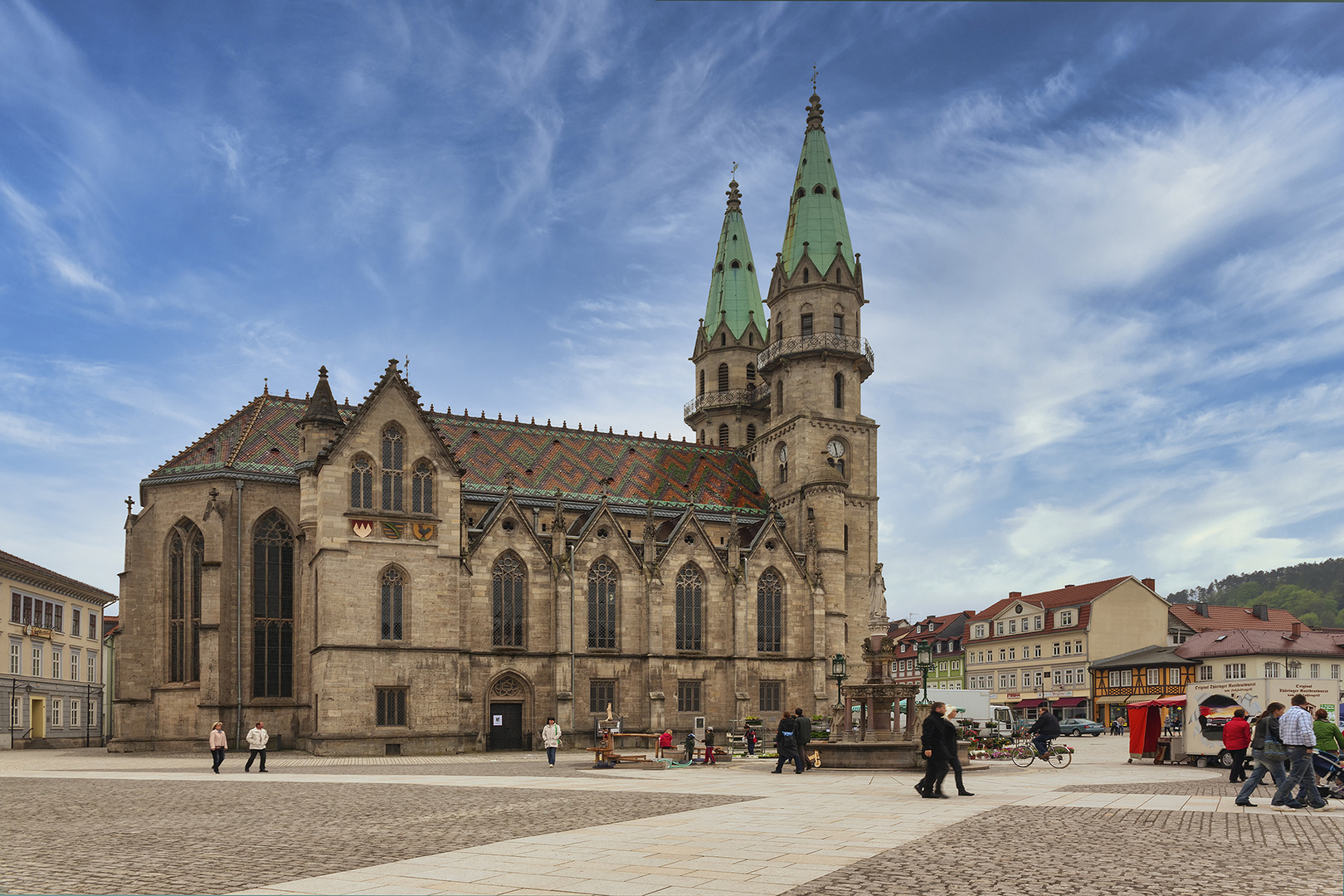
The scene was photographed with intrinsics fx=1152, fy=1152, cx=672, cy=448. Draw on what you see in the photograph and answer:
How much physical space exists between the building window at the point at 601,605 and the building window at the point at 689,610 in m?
3.59

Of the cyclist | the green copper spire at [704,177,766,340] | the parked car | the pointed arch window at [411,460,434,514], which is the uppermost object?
the green copper spire at [704,177,766,340]

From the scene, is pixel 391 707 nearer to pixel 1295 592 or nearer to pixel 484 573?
pixel 484 573

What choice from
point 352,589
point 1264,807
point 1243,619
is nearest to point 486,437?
point 352,589

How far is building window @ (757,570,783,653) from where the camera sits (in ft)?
194

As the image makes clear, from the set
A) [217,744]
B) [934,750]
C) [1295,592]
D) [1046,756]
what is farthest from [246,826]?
[1295,592]

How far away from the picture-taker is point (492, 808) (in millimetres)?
19406

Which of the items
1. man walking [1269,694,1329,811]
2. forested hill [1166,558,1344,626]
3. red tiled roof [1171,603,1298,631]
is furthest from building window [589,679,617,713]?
forested hill [1166,558,1344,626]

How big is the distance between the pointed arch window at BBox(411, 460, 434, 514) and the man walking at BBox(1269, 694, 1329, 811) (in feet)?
126

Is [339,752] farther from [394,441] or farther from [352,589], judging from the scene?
[394,441]

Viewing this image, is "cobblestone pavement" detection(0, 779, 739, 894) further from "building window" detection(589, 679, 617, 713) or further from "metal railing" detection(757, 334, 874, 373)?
"metal railing" detection(757, 334, 874, 373)

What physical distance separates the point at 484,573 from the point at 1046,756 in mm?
28007

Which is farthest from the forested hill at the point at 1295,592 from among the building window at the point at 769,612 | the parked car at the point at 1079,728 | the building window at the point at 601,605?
the building window at the point at 601,605

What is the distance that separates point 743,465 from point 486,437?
16.6m

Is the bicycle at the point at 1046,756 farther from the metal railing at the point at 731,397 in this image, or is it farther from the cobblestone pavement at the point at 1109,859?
the metal railing at the point at 731,397
